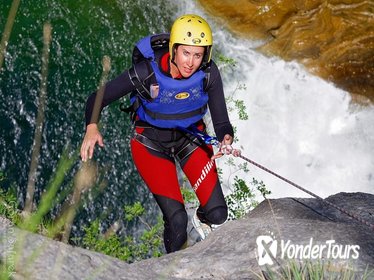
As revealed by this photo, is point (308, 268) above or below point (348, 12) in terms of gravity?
below

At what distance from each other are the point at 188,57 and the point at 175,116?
0.75 metres

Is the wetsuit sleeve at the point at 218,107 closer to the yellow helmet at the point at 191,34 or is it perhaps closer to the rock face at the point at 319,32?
the yellow helmet at the point at 191,34

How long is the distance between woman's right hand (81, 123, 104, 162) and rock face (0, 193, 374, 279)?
36.0 inches

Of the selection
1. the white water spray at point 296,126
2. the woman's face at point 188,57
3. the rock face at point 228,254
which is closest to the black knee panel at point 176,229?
the rock face at point 228,254

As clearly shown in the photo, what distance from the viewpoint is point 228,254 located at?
4.92 meters

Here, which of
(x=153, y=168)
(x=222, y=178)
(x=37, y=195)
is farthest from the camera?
(x=222, y=178)

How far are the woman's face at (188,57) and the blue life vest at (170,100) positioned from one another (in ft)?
0.70

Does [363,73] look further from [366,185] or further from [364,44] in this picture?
[366,185]

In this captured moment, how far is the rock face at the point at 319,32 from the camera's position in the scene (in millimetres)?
11859

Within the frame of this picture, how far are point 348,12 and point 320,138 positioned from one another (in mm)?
2123

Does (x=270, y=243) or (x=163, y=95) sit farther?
(x=163, y=95)

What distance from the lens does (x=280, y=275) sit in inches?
164

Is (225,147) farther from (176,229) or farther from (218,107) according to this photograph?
(176,229)

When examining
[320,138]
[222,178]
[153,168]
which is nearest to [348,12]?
[320,138]
